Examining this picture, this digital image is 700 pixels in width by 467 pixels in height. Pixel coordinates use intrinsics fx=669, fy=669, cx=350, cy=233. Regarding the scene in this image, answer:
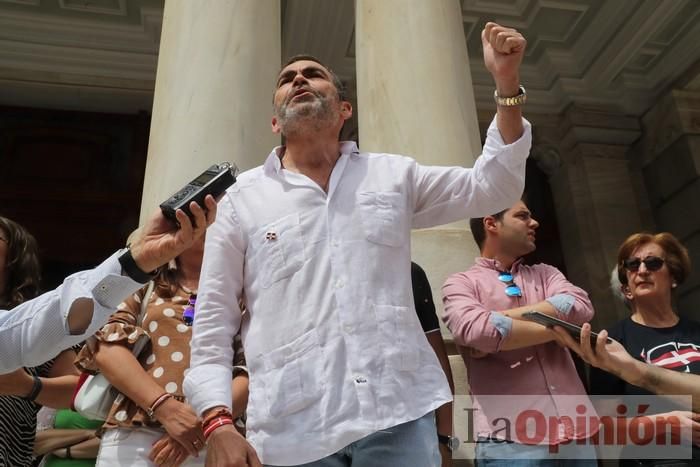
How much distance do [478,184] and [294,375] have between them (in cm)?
86

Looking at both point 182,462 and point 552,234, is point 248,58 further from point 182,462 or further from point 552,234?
point 552,234

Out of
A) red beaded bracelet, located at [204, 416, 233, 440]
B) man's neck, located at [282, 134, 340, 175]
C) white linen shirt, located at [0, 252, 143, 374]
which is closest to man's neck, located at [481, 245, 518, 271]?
man's neck, located at [282, 134, 340, 175]

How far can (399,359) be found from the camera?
1.84 metres

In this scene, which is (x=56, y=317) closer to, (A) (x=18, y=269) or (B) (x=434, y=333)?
(A) (x=18, y=269)

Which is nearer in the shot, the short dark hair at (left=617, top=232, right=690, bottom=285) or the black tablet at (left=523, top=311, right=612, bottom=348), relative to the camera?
the black tablet at (left=523, top=311, right=612, bottom=348)

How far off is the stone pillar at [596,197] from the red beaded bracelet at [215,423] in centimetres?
805

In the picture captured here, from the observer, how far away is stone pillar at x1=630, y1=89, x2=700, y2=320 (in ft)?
29.9

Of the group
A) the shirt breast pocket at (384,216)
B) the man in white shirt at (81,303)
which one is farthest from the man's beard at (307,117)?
the man in white shirt at (81,303)

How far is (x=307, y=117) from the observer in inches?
90.4

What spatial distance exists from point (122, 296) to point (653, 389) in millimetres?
2180

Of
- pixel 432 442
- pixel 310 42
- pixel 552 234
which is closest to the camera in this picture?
pixel 432 442

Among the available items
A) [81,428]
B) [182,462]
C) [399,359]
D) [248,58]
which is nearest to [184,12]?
[248,58]

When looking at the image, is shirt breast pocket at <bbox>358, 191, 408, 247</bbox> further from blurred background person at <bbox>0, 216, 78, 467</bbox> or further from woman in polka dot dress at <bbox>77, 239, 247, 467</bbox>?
blurred background person at <bbox>0, 216, 78, 467</bbox>

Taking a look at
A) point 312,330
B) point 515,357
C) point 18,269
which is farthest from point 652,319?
point 18,269
